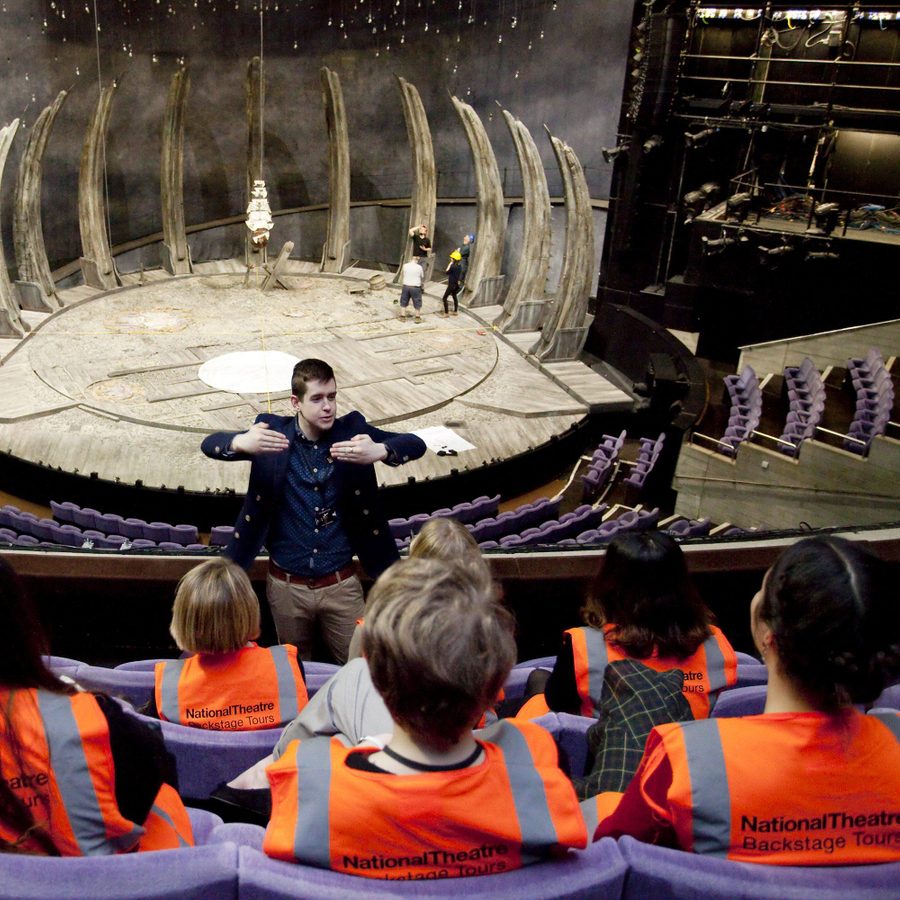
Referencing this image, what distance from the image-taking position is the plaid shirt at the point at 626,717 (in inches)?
85.2

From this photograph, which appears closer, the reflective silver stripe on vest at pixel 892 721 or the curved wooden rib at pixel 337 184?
the reflective silver stripe on vest at pixel 892 721

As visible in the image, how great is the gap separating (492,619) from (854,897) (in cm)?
84

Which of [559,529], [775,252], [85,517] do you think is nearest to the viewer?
[559,529]

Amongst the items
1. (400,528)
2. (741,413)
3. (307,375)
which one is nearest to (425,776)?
(307,375)

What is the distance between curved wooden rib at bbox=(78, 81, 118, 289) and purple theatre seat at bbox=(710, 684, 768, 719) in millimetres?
15415

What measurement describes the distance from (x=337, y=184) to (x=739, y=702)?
16577 mm

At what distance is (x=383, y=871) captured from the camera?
1636 mm

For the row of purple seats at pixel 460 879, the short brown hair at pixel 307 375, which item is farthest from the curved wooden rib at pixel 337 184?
the row of purple seats at pixel 460 879

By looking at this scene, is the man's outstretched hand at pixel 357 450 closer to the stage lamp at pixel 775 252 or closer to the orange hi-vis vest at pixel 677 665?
the orange hi-vis vest at pixel 677 665

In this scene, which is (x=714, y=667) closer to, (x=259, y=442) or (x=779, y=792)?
(x=779, y=792)

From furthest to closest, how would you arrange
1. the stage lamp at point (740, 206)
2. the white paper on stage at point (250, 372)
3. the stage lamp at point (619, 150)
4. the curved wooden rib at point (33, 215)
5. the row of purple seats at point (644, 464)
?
the stage lamp at point (619, 150)
the curved wooden rib at point (33, 215)
the stage lamp at point (740, 206)
the white paper on stage at point (250, 372)
the row of purple seats at point (644, 464)

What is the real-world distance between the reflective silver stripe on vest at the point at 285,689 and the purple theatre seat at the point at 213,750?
10.4 inches

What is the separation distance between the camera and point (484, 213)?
16.1 m

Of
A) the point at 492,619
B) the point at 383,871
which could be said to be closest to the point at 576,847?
the point at 383,871
